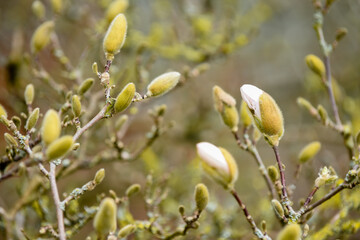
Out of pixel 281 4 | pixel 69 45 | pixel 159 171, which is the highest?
pixel 69 45

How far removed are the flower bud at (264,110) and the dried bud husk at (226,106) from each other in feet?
0.35

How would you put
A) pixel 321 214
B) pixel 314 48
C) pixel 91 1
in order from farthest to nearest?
pixel 314 48 < pixel 91 1 < pixel 321 214

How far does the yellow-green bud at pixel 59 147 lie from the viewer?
0.46 m

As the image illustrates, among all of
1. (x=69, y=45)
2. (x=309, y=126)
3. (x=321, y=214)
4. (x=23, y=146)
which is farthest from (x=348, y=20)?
(x=23, y=146)

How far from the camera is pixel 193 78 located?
1.47 meters

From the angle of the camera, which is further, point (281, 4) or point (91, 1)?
point (281, 4)

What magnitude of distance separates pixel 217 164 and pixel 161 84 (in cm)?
15

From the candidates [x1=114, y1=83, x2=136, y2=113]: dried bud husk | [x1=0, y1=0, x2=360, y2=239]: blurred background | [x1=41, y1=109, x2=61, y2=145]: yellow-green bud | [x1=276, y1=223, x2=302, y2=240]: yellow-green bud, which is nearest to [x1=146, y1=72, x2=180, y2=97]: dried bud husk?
[x1=114, y1=83, x2=136, y2=113]: dried bud husk

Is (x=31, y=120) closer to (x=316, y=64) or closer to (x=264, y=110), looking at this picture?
(x=264, y=110)

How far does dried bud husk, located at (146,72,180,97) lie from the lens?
0.62 m

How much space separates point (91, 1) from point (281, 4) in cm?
96

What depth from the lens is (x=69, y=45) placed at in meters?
1.70

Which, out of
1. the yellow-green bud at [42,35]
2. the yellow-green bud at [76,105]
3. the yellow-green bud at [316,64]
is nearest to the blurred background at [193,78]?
the yellow-green bud at [42,35]

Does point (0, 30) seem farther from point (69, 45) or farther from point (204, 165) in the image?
point (204, 165)
